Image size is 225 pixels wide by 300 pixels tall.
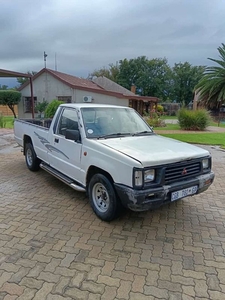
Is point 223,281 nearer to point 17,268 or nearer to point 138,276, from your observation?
point 138,276

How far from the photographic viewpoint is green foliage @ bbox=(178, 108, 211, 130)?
1689 cm

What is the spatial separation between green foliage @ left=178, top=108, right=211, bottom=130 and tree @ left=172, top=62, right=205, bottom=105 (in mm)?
32910

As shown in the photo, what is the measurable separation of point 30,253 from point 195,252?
2077 mm

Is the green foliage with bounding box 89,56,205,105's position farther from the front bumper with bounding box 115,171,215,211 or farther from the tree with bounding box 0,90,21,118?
the front bumper with bounding box 115,171,215,211

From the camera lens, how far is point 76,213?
393 centimetres

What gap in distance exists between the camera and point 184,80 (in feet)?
161

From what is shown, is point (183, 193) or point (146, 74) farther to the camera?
point (146, 74)

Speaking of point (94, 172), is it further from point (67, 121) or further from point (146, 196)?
point (67, 121)

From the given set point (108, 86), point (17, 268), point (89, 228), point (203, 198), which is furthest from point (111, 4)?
point (108, 86)

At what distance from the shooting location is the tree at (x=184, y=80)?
48531 millimetres

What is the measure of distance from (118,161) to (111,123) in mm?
1403

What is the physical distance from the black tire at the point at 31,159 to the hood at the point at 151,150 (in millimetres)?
2957

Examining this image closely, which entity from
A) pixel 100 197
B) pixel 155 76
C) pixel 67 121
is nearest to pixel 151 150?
pixel 100 197

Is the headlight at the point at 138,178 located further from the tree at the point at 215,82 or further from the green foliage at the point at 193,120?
the tree at the point at 215,82
